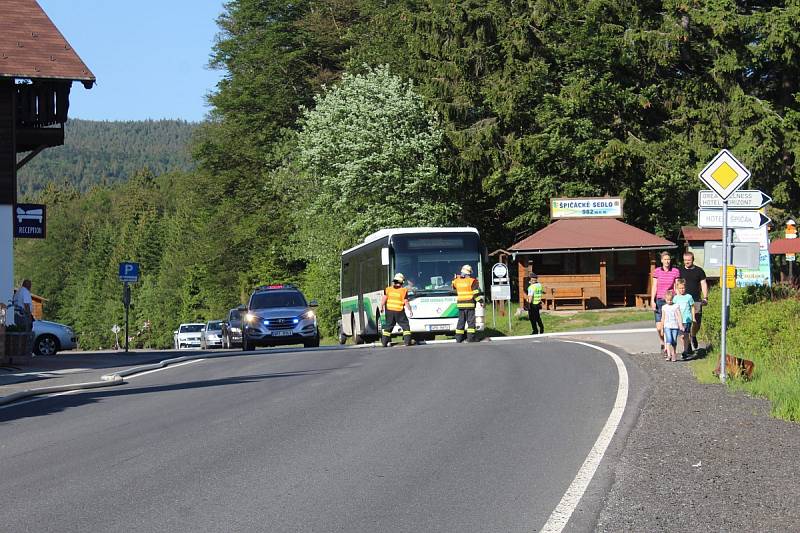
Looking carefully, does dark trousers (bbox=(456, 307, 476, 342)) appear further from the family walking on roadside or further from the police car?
the family walking on roadside

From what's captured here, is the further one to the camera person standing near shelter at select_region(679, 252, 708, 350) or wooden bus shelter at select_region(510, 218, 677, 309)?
wooden bus shelter at select_region(510, 218, 677, 309)

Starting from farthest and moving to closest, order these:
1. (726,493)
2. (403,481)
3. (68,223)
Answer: (68,223), (403,481), (726,493)

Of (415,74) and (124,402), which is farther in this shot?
(415,74)

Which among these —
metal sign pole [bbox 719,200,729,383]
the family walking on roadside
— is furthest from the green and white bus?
metal sign pole [bbox 719,200,729,383]

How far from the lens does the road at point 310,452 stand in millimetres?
7805

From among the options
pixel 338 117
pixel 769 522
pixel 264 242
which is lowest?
pixel 769 522

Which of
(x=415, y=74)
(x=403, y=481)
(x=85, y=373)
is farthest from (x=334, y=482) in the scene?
(x=415, y=74)

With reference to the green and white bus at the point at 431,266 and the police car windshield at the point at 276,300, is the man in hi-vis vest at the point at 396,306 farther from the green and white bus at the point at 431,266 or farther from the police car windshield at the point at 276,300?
the police car windshield at the point at 276,300

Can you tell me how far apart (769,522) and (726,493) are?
3.22ft

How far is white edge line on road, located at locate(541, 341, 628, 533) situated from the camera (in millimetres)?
7482

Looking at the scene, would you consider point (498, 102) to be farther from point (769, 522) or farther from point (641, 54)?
point (769, 522)

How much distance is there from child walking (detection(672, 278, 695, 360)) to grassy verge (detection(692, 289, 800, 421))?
0.43m

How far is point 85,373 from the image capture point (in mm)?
22312

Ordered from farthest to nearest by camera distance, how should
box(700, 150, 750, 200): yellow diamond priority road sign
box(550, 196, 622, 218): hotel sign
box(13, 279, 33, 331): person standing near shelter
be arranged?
box(550, 196, 622, 218): hotel sign
box(13, 279, 33, 331): person standing near shelter
box(700, 150, 750, 200): yellow diamond priority road sign
